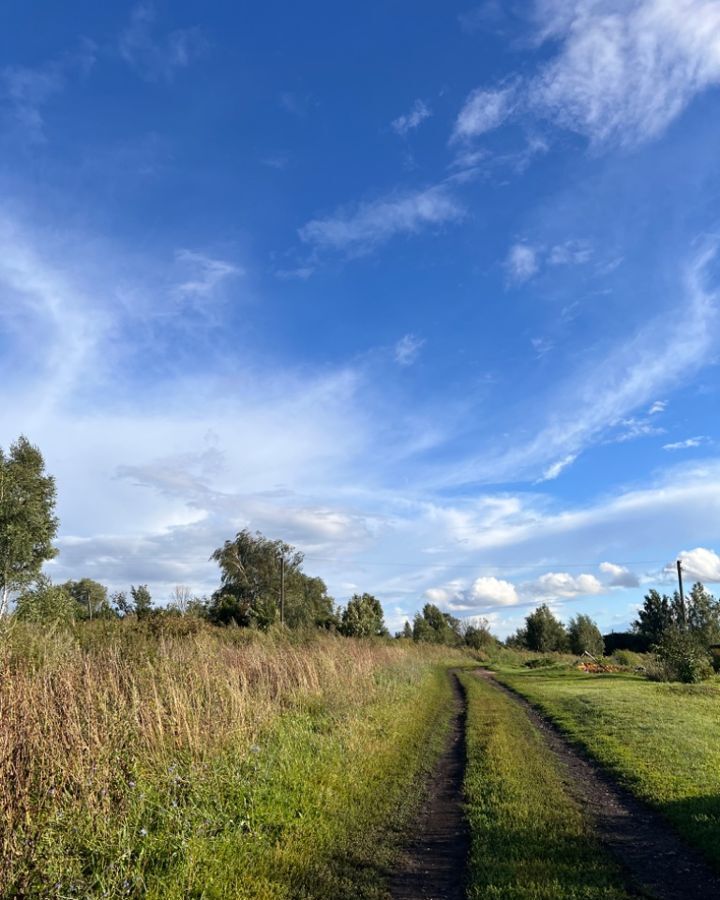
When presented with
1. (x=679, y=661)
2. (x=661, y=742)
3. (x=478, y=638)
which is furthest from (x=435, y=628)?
(x=661, y=742)

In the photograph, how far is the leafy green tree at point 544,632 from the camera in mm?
71500

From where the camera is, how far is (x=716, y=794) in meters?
7.96

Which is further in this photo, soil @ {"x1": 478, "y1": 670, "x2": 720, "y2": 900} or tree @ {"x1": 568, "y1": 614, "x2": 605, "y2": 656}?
tree @ {"x1": 568, "y1": 614, "x2": 605, "y2": 656}

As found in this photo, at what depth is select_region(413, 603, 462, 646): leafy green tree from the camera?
81.6m

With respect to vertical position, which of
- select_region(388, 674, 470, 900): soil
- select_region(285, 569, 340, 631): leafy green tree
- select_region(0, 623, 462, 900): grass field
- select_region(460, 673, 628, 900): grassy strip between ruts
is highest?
select_region(285, 569, 340, 631): leafy green tree

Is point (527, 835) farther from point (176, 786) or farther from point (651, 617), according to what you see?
point (651, 617)

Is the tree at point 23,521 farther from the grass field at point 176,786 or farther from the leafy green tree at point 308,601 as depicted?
the leafy green tree at point 308,601

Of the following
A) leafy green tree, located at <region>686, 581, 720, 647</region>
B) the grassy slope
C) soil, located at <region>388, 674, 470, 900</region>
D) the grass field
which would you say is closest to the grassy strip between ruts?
soil, located at <region>388, 674, 470, 900</region>

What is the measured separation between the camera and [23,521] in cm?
3212

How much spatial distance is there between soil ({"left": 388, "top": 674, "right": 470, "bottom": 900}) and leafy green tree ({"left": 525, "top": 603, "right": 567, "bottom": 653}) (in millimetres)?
67647

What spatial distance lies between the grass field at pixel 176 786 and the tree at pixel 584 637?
6091 cm

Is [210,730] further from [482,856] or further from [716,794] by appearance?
[716,794]

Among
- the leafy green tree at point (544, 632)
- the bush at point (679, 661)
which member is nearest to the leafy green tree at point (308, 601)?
the leafy green tree at point (544, 632)

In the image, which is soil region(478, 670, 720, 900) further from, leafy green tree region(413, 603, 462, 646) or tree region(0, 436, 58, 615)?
leafy green tree region(413, 603, 462, 646)
